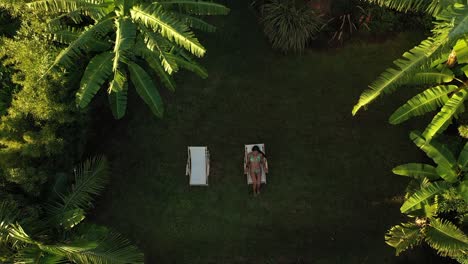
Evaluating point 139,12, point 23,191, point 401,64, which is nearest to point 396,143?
point 401,64

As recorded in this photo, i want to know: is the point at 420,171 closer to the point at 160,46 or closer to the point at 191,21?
the point at 191,21

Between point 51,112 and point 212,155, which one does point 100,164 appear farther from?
point 212,155

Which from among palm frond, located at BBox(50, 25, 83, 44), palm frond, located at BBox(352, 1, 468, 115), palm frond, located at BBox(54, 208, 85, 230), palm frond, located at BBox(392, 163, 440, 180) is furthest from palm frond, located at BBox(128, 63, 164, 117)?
palm frond, located at BBox(392, 163, 440, 180)

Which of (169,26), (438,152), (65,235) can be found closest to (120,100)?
(169,26)

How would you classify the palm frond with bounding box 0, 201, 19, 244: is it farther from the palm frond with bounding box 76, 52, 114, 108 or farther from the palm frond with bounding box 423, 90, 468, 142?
the palm frond with bounding box 423, 90, 468, 142

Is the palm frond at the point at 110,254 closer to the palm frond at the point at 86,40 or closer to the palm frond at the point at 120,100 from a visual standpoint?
the palm frond at the point at 120,100

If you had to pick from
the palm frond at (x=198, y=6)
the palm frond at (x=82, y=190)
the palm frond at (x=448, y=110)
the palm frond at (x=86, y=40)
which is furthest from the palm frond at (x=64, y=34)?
the palm frond at (x=448, y=110)
